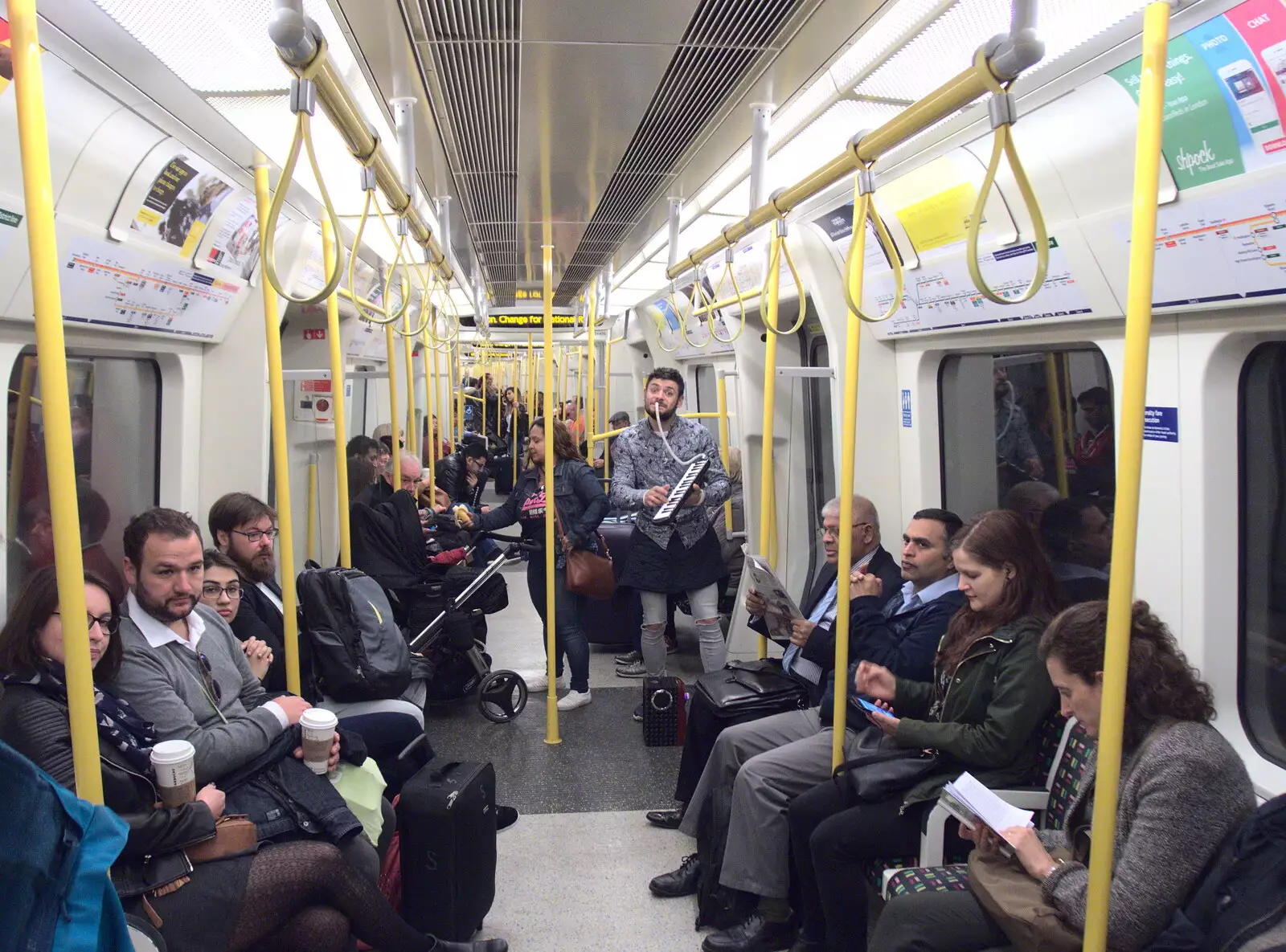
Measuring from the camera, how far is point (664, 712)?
4898 millimetres

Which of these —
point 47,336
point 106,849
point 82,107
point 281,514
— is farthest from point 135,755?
point 82,107

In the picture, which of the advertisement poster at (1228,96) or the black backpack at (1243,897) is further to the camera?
the advertisement poster at (1228,96)

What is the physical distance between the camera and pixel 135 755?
2324 millimetres

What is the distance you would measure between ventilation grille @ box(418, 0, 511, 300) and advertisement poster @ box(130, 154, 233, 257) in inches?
36.9

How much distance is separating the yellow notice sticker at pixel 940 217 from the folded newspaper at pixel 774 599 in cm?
143

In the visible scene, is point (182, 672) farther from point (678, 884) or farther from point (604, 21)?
point (604, 21)

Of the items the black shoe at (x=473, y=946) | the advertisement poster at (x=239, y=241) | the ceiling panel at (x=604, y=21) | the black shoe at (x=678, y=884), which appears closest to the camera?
the ceiling panel at (x=604, y=21)

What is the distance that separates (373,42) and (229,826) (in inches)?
86.0

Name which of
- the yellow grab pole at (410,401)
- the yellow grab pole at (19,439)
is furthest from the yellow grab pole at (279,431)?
the yellow grab pole at (410,401)

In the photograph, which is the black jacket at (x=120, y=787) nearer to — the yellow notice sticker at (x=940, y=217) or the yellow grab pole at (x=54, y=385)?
Result: the yellow grab pole at (x=54, y=385)

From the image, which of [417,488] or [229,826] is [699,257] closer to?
[417,488]

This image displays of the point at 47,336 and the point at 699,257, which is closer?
the point at 47,336

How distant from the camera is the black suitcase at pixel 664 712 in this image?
4.84m

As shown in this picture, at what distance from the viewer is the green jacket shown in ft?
8.82
